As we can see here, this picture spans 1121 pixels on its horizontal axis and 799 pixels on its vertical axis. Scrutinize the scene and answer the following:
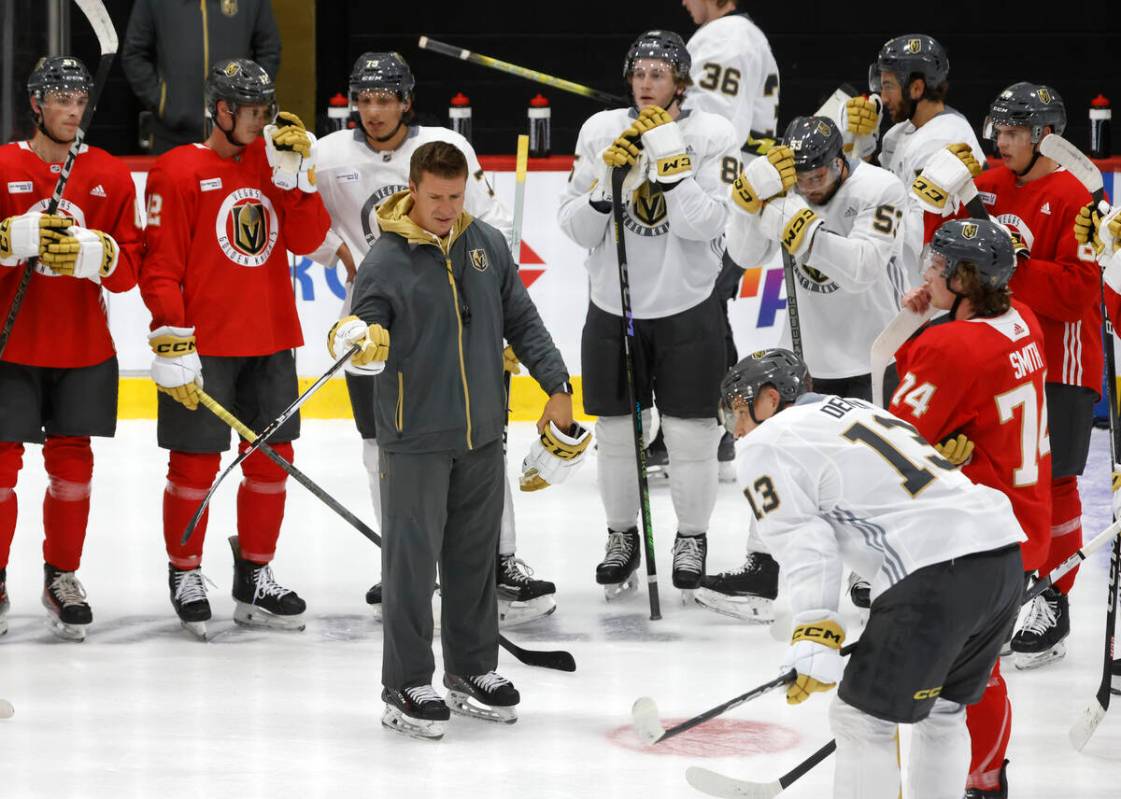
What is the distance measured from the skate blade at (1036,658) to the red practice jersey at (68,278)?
2.43m

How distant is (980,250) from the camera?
3611 mm

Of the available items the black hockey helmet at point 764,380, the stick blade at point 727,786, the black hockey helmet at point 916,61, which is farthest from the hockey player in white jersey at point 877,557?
the black hockey helmet at point 916,61

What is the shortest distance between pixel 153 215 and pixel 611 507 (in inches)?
59.3

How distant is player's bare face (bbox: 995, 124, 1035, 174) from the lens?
4598 mm

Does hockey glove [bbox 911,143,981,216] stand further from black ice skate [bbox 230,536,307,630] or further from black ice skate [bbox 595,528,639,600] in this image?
black ice skate [bbox 230,536,307,630]

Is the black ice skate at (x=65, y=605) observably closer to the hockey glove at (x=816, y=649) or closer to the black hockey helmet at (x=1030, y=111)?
the hockey glove at (x=816, y=649)

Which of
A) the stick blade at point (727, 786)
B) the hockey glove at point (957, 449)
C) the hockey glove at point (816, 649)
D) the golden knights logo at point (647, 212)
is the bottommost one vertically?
the stick blade at point (727, 786)

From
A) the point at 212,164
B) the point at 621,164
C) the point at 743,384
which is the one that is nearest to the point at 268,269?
the point at 212,164

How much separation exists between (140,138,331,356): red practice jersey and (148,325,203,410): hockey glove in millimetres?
65

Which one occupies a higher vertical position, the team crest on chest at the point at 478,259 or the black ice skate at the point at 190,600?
the team crest on chest at the point at 478,259

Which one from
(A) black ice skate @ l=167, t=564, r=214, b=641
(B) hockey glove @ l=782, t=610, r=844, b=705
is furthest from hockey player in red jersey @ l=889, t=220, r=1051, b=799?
(A) black ice skate @ l=167, t=564, r=214, b=641

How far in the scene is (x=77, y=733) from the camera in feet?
13.5

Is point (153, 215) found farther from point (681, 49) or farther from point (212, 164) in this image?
point (681, 49)

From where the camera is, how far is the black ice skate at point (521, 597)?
5012mm
